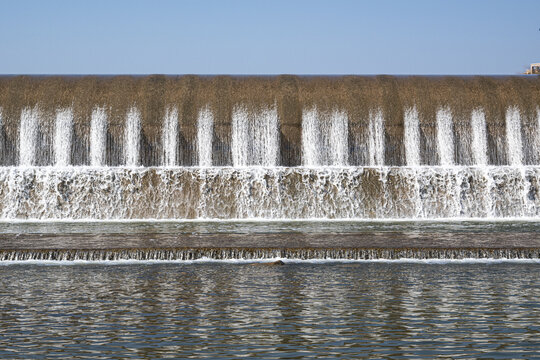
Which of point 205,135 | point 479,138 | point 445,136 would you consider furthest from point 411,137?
point 205,135

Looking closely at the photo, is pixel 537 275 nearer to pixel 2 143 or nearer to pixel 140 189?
pixel 140 189

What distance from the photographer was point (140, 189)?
23.9 metres

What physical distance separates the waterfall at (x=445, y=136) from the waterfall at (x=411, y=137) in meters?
0.68

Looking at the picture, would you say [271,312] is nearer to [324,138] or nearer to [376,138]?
[324,138]

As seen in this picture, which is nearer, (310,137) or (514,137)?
(310,137)

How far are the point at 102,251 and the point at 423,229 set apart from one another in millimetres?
8043

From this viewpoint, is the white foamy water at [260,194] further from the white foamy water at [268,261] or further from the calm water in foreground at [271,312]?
the calm water in foreground at [271,312]

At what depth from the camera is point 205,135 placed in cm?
2644

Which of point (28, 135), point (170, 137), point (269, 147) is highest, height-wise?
point (28, 135)

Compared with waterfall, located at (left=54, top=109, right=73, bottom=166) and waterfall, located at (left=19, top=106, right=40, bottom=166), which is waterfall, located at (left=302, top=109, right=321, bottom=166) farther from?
waterfall, located at (left=19, top=106, right=40, bottom=166)

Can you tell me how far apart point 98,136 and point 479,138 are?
A: 39.4ft

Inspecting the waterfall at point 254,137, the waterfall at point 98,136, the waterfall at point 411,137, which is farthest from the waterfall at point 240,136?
the waterfall at point 411,137

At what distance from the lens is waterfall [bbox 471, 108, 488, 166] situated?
26469mm

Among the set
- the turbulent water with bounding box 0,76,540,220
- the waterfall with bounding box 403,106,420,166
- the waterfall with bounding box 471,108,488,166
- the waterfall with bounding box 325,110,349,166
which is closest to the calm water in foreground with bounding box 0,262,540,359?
the turbulent water with bounding box 0,76,540,220
